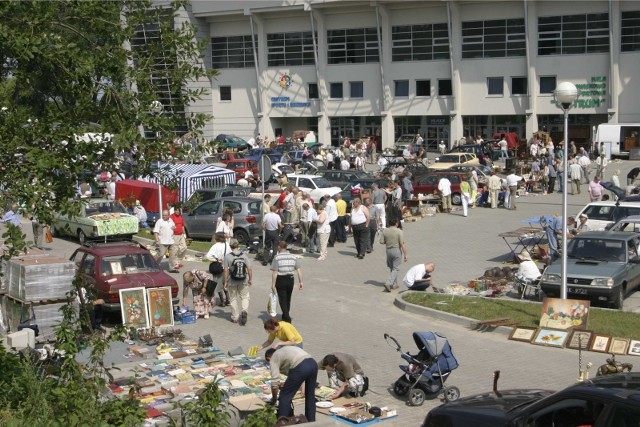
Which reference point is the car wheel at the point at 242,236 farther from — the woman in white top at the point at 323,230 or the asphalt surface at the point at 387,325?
the woman in white top at the point at 323,230

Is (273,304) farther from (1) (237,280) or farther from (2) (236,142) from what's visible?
(2) (236,142)

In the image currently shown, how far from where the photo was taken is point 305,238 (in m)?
27.4

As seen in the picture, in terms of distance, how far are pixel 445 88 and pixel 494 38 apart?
4.83 m

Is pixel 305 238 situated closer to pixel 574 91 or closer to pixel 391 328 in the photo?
pixel 391 328

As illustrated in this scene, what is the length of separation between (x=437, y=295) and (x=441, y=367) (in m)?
6.78

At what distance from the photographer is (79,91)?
34.6ft

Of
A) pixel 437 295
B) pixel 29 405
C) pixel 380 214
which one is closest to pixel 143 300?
pixel 437 295

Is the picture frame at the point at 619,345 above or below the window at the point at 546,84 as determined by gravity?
below

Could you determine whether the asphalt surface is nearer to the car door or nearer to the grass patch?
the grass patch

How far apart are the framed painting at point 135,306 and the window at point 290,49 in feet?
167

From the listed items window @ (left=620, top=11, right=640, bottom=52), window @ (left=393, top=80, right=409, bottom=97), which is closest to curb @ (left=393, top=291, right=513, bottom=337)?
window @ (left=620, top=11, right=640, bottom=52)

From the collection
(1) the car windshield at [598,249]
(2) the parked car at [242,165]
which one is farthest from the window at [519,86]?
(1) the car windshield at [598,249]

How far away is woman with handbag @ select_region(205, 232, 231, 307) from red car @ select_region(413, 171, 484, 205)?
1667 cm

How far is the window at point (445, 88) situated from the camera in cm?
6277
